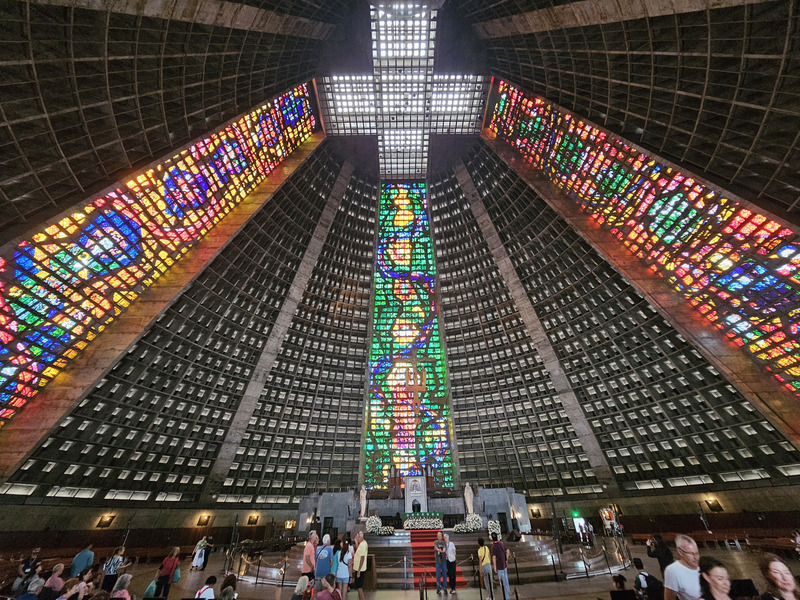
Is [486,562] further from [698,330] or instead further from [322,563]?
[698,330]

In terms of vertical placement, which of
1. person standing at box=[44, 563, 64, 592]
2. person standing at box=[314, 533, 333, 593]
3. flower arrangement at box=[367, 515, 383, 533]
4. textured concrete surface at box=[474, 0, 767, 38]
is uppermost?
textured concrete surface at box=[474, 0, 767, 38]

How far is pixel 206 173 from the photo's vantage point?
33.5 m

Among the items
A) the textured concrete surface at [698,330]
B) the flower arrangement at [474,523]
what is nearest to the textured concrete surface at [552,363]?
the textured concrete surface at [698,330]

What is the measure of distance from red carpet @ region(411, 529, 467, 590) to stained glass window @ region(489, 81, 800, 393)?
26546 mm

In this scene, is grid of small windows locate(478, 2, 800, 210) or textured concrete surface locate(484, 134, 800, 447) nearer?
grid of small windows locate(478, 2, 800, 210)

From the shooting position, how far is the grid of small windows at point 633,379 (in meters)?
29.0

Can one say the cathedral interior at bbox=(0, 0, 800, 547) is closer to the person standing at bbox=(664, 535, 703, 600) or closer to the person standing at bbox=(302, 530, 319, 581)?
the person standing at bbox=(302, 530, 319, 581)

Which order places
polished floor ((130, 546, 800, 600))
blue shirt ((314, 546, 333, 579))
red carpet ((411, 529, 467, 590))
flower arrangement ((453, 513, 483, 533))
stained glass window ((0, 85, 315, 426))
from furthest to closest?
flower arrangement ((453, 513, 483, 533))
stained glass window ((0, 85, 315, 426))
red carpet ((411, 529, 467, 590))
polished floor ((130, 546, 800, 600))
blue shirt ((314, 546, 333, 579))

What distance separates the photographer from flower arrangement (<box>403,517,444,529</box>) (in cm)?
2373

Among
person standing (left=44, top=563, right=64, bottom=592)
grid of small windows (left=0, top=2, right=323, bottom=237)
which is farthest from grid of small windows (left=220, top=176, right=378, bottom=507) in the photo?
person standing (left=44, top=563, right=64, bottom=592)

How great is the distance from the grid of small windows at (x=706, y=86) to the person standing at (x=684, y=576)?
25.3 metres

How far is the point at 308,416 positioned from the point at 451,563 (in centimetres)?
3510

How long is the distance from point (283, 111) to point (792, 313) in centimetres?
5095

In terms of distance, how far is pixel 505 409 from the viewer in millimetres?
42938
